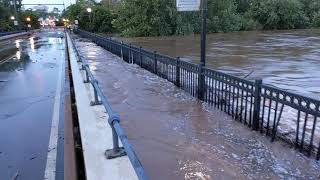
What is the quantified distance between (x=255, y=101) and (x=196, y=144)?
1.31 m

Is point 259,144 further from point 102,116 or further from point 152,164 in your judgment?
point 102,116

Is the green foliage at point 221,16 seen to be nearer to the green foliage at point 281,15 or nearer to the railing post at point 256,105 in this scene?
the green foliage at point 281,15

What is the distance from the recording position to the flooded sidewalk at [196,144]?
4930 millimetres

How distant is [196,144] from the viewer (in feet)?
19.4

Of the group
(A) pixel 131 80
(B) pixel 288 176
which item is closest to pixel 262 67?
(A) pixel 131 80

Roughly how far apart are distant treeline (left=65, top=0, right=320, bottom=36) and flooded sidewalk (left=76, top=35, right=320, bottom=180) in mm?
38350

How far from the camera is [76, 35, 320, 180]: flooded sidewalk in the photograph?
493cm

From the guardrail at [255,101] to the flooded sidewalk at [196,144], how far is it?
210 millimetres

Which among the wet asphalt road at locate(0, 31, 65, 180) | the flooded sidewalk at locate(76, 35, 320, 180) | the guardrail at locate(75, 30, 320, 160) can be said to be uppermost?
the guardrail at locate(75, 30, 320, 160)

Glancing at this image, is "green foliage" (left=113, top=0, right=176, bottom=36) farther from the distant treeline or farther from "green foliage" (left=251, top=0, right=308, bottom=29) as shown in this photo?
"green foliage" (left=251, top=0, right=308, bottom=29)

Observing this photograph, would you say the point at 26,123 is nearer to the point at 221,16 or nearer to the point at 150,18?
the point at 150,18

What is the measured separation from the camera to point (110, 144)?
16.5ft

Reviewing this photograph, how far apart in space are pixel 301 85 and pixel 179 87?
14.0 feet

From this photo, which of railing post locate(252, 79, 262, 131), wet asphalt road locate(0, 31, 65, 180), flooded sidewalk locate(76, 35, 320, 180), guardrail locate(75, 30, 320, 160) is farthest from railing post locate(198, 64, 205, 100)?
wet asphalt road locate(0, 31, 65, 180)
